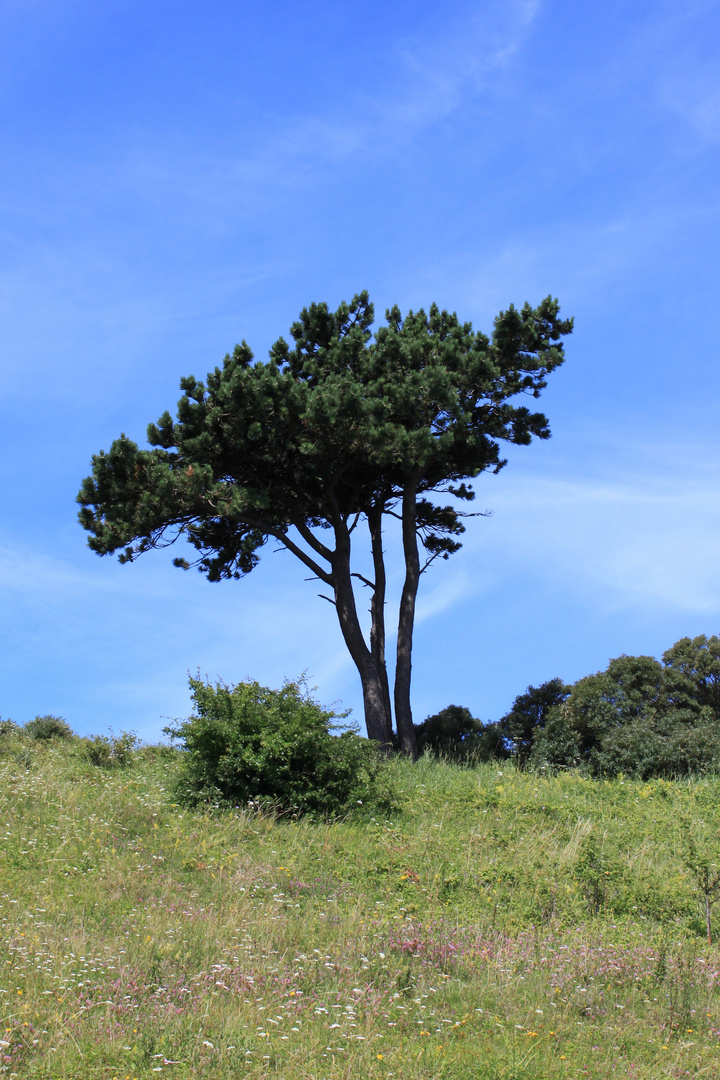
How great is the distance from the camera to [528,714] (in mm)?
24188

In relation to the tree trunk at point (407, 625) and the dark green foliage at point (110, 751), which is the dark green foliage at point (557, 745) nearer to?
the tree trunk at point (407, 625)

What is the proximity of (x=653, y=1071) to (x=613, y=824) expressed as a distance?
6.53 meters

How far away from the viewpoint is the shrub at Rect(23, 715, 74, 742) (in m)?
19.2

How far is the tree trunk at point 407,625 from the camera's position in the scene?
21094mm

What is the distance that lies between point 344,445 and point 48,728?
9.53 meters

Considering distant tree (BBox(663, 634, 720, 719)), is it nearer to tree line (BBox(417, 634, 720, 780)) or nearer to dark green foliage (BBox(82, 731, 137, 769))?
tree line (BBox(417, 634, 720, 780))

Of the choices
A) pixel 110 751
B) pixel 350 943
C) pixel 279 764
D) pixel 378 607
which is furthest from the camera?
pixel 378 607

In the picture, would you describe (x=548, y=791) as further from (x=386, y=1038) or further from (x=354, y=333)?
(x=354, y=333)

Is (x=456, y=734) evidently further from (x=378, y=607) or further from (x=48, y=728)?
(x=48, y=728)

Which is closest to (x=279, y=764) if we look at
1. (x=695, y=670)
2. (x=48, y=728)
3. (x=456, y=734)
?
(x=48, y=728)

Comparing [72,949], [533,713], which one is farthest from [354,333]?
[72,949]

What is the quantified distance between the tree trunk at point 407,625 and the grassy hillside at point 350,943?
8.60 meters

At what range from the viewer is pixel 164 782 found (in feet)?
43.4

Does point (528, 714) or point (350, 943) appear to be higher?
point (528, 714)
